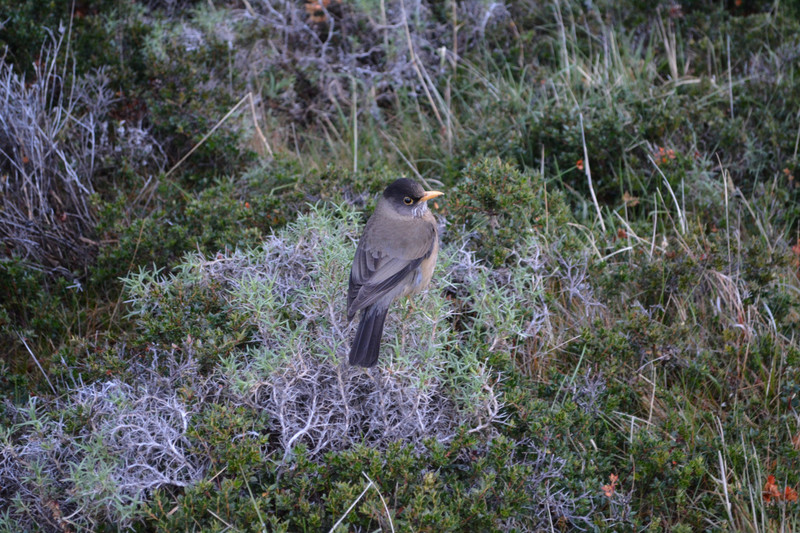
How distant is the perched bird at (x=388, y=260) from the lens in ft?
12.9

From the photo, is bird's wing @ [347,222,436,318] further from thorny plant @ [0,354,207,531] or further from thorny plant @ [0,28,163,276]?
thorny plant @ [0,28,163,276]

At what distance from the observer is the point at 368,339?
3848 millimetres

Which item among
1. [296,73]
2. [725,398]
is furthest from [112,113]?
[725,398]

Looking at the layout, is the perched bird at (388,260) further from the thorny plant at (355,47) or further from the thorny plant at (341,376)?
the thorny plant at (355,47)

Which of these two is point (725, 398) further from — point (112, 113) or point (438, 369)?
point (112, 113)

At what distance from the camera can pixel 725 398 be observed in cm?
444

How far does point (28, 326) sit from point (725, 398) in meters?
4.57

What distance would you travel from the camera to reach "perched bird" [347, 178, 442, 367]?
3.93 m

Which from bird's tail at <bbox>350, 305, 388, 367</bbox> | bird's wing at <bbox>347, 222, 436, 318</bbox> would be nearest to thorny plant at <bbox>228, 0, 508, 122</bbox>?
bird's wing at <bbox>347, 222, 436, 318</bbox>

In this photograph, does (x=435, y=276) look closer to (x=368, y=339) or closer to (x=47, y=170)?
(x=368, y=339)

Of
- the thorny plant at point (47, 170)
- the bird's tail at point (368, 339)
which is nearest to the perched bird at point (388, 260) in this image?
the bird's tail at point (368, 339)

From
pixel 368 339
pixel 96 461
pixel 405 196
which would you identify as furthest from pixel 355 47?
pixel 96 461

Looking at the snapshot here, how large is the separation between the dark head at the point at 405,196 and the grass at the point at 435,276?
36 centimetres

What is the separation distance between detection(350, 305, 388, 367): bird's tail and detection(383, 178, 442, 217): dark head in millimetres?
908
